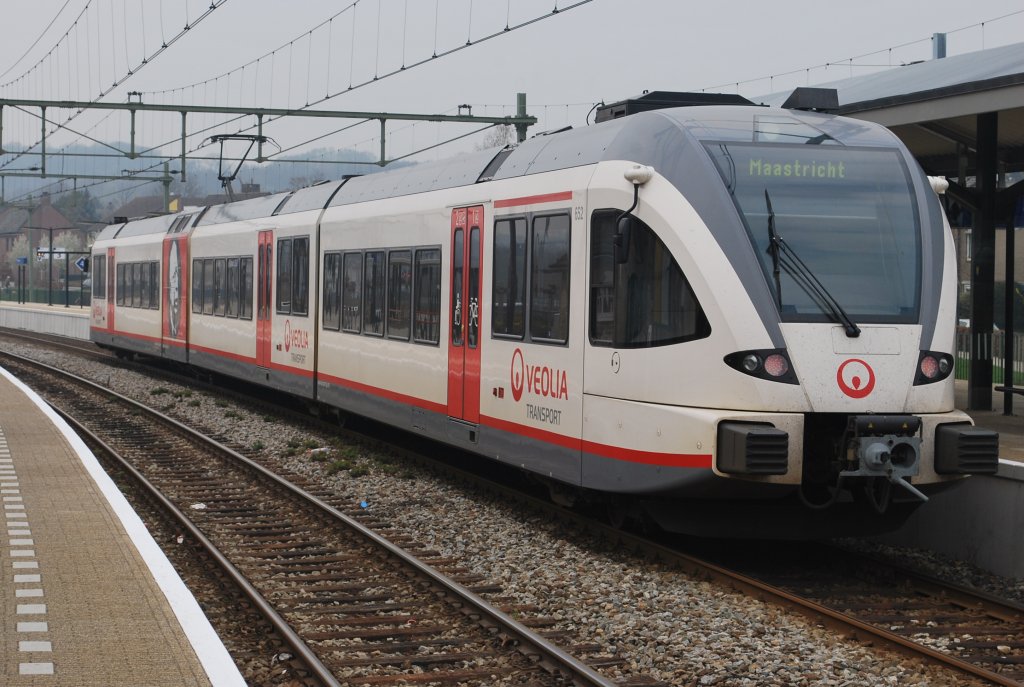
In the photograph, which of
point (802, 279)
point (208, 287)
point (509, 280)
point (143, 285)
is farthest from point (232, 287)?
point (802, 279)

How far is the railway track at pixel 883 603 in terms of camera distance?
7.85m

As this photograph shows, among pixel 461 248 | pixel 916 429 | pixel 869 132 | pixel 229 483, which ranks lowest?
pixel 229 483

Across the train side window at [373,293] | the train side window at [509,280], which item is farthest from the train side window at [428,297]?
the train side window at [509,280]

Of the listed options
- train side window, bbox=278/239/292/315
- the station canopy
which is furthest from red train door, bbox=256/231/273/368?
the station canopy

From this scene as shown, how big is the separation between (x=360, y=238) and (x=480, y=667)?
9913 millimetres

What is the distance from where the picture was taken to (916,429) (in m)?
9.51

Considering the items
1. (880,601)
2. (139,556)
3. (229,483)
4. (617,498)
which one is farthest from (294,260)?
(880,601)

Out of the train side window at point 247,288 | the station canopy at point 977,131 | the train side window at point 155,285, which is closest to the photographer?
the station canopy at point 977,131

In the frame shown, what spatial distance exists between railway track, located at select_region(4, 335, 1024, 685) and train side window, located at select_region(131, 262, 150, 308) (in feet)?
72.6

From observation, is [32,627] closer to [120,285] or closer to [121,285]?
[121,285]

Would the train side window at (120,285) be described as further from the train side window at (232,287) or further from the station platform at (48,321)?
the station platform at (48,321)

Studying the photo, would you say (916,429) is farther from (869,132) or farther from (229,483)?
(229,483)

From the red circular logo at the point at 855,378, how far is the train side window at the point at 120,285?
26.5 meters

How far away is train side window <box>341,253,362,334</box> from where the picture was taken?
16953 mm
